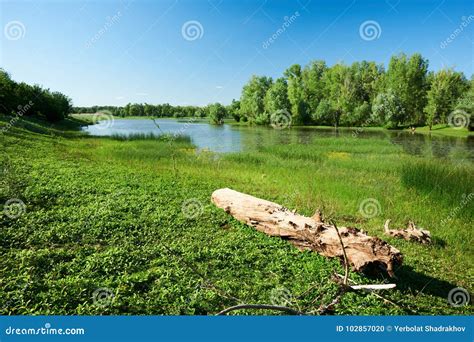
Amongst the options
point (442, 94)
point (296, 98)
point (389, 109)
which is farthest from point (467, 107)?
point (296, 98)

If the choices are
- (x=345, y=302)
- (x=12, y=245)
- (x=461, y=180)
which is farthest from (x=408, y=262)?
(x=12, y=245)

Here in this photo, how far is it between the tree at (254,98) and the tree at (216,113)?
717 centimetres

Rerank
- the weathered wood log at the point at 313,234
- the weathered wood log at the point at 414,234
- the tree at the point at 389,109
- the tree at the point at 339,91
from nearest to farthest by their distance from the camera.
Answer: the weathered wood log at the point at 313,234 → the weathered wood log at the point at 414,234 → the tree at the point at 389,109 → the tree at the point at 339,91

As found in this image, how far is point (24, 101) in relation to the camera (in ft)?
115

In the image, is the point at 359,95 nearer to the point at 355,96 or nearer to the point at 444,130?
the point at 355,96

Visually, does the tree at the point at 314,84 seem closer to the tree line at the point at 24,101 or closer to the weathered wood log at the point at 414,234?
the tree line at the point at 24,101

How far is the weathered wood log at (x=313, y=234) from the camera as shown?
469 cm

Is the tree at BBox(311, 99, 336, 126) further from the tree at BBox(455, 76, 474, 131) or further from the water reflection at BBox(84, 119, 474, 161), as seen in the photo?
the tree at BBox(455, 76, 474, 131)

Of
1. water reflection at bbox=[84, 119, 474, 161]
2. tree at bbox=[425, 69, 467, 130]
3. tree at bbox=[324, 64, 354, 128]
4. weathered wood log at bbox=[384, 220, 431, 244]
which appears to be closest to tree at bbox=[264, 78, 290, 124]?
tree at bbox=[324, 64, 354, 128]

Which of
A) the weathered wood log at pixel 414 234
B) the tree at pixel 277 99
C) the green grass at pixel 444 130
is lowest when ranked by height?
the weathered wood log at pixel 414 234

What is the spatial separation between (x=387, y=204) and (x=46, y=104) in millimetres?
48004

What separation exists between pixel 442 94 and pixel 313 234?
58.4 m

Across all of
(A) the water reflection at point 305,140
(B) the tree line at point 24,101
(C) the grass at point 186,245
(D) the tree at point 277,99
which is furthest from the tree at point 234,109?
(C) the grass at point 186,245

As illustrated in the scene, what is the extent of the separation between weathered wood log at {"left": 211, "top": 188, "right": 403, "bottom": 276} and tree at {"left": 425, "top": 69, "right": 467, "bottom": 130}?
55501 millimetres
